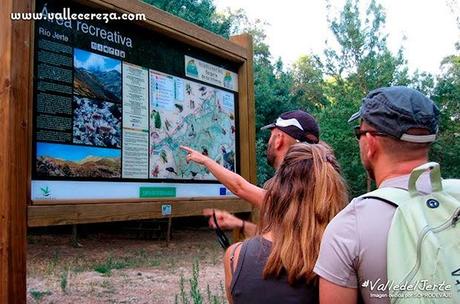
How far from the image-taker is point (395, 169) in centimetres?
148

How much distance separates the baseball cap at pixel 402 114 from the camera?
57.2 inches

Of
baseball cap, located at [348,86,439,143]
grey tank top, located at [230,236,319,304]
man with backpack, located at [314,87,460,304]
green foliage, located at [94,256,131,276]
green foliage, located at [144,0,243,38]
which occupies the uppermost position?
green foliage, located at [144,0,243,38]

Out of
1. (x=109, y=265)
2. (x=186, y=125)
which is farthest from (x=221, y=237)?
(x=109, y=265)

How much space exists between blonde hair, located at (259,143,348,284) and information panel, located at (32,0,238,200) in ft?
2.72

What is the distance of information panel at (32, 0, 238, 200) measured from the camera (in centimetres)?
203

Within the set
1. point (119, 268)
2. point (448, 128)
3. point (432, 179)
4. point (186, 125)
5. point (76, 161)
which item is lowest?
point (119, 268)

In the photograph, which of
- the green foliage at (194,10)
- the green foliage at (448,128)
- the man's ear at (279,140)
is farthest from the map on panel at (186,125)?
the green foliage at (448,128)

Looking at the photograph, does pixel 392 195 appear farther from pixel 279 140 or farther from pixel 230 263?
pixel 279 140

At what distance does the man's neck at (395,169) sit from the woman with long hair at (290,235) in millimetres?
309

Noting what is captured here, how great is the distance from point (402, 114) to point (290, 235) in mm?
566

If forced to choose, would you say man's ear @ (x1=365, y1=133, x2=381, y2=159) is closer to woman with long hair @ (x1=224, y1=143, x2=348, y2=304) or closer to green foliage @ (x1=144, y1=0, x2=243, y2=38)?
woman with long hair @ (x1=224, y1=143, x2=348, y2=304)

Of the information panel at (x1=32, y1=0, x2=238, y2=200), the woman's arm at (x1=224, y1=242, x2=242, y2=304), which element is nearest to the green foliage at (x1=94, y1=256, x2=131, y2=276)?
the information panel at (x1=32, y1=0, x2=238, y2=200)

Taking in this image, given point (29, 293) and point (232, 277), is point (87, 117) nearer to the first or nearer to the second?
point (232, 277)

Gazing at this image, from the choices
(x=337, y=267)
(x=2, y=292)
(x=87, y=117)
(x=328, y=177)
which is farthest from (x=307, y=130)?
(x=2, y=292)
